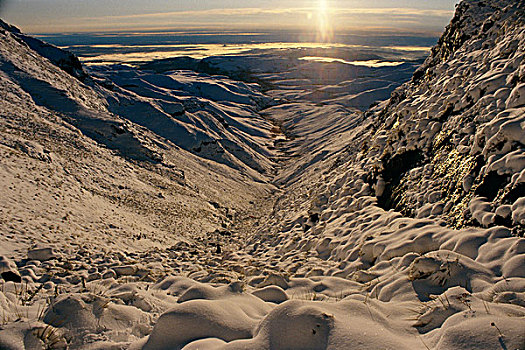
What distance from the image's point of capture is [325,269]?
272 inches

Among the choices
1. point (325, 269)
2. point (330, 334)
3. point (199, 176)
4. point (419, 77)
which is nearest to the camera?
point (330, 334)

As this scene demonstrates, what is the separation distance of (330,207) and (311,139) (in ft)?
138

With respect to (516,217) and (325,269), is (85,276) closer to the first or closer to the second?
(325,269)

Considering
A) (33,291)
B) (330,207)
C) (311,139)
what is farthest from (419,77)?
(311,139)

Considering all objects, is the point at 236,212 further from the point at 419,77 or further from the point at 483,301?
the point at 483,301

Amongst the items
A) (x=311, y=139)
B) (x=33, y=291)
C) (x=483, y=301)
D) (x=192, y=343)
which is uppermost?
(x=311, y=139)

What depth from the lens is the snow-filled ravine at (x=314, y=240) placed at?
3443 mm

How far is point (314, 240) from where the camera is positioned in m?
9.44

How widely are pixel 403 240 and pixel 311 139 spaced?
46.9 metres

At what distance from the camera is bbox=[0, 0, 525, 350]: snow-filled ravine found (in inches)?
136

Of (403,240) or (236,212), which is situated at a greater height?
(236,212)

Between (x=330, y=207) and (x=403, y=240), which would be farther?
(x=330, y=207)

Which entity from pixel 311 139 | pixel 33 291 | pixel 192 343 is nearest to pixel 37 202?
pixel 33 291

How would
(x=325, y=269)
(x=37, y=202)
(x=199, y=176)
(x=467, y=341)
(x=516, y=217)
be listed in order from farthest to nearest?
(x=199, y=176) < (x=37, y=202) < (x=325, y=269) < (x=516, y=217) < (x=467, y=341)
